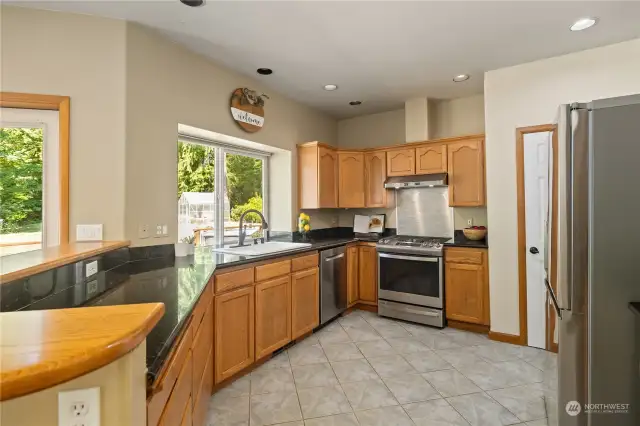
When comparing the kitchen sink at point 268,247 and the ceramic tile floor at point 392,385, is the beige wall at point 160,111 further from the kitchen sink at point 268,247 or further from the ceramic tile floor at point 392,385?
the ceramic tile floor at point 392,385

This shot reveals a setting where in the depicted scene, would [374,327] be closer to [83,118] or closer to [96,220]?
[96,220]

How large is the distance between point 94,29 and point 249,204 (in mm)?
2076

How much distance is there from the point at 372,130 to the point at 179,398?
4.17m

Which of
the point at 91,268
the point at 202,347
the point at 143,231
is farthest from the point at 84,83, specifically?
the point at 202,347

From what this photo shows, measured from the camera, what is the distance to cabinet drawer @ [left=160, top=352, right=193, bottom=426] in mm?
1048

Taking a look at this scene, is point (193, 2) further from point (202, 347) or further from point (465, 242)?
point (465, 242)

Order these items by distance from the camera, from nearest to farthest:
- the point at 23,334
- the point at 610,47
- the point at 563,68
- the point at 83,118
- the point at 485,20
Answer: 1. the point at 23,334
2. the point at 83,118
3. the point at 485,20
4. the point at 610,47
5. the point at 563,68

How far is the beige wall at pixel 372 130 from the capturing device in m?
4.45

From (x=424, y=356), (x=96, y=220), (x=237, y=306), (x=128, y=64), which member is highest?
(x=128, y=64)

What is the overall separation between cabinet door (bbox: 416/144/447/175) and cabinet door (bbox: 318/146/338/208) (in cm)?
106

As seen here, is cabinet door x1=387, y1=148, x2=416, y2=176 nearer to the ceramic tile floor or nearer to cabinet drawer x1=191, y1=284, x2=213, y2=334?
the ceramic tile floor

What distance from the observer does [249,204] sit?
372cm

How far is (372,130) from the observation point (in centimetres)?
466

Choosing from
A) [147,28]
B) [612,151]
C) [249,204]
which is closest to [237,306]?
[249,204]
